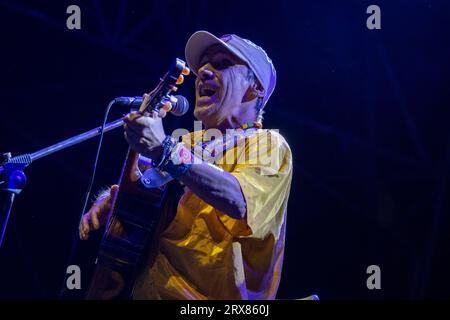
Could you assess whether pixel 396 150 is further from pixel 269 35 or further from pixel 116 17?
pixel 116 17

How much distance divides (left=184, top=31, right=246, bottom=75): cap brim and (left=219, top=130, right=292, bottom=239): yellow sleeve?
0.73 m

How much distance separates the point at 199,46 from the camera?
3461 millimetres

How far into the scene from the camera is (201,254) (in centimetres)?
266

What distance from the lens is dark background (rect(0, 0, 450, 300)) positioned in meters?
5.84

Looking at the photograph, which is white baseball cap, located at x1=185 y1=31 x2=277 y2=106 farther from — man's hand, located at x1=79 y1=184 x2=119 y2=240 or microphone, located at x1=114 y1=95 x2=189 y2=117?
man's hand, located at x1=79 y1=184 x2=119 y2=240

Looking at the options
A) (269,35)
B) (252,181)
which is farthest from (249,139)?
(269,35)

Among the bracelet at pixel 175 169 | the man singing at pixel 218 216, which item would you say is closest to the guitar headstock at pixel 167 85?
the man singing at pixel 218 216

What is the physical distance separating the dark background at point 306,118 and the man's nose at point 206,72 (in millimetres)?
2304

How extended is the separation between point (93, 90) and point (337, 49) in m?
3.07

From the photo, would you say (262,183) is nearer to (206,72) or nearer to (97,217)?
(206,72)

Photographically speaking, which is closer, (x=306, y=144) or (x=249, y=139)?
(x=249, y=139)

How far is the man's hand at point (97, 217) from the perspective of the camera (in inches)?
121

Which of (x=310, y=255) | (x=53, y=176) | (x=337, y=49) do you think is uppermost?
(x=337, y=49)

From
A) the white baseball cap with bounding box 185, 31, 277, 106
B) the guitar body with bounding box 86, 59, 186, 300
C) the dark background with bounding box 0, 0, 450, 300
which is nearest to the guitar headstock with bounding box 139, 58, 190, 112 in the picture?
the guitar body with bounding box 86, 59, 186, 300
